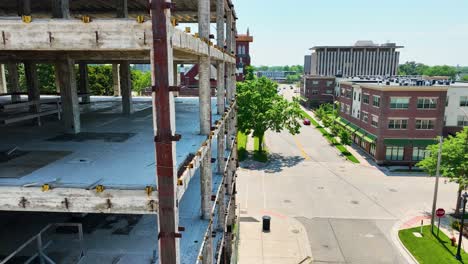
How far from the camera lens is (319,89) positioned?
95750mm

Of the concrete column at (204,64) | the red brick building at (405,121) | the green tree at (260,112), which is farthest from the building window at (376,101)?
the concrete column at (204,64)

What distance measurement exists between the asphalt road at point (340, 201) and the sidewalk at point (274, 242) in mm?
516

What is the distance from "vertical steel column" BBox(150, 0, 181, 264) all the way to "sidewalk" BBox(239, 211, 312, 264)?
16598mm

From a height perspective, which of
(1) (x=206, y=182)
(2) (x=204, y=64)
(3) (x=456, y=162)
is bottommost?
(3) (x=456, y=162)

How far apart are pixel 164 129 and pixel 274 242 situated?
20638 millimetres

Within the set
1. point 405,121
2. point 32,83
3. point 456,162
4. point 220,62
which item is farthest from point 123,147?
point 405,121

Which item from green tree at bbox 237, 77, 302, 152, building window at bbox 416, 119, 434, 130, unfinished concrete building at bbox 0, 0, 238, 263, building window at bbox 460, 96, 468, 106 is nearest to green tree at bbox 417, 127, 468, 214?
building window at bbox 416, 119, 434, 130

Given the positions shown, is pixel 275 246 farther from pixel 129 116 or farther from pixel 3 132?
pixel 3 132

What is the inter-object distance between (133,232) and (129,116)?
9.96m

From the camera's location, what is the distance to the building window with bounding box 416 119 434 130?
43.9 m

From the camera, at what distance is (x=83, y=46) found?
6664 mm

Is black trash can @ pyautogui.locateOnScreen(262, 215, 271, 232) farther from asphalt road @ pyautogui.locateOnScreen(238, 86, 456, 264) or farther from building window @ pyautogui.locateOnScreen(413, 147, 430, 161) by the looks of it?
building window @ pyautogui.locateOnScreen(413, 147, 430, 161)

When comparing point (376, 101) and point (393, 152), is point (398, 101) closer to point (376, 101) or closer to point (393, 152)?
point (376, 101)

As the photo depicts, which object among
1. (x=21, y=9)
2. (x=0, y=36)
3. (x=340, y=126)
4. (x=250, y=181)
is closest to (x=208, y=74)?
(x=0, y=36)
